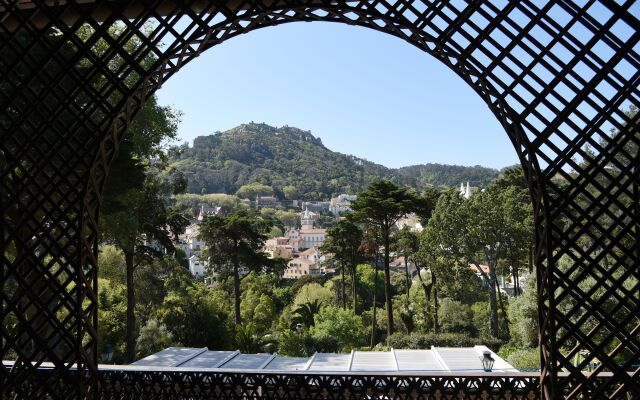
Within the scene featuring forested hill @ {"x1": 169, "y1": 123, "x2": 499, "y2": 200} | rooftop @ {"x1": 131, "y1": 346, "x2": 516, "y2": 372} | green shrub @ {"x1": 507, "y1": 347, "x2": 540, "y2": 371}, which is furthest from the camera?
forested hill @ {"x1": 169, "y1": 123, "x2": 499, "y2": 200}

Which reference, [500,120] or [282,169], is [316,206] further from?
[500,120]

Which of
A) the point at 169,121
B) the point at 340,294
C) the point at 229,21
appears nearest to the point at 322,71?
the point at 340,294

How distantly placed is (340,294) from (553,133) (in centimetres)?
2046

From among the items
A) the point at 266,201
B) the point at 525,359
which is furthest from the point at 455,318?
the point at 266,201

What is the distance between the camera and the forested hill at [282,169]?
8238 cm

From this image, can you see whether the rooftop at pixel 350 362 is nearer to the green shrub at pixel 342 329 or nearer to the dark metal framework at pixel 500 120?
the dark metal framework at pixel 500 120

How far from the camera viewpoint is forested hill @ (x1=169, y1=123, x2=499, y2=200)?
270 feet

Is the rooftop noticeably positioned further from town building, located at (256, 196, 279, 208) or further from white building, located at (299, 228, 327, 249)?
town building, located at (256, 196, 279, 208)

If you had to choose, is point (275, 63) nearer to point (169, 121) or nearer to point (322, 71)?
point (322, 71)

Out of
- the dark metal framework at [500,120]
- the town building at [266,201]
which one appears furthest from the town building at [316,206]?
the dark metal framework at [500,120]

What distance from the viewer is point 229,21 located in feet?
8.34

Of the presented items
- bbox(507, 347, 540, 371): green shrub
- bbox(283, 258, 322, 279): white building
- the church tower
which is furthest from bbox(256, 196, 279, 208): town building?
bbox(507, 347, 540, 371): green shrub

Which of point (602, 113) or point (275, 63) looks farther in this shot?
point (275, 63)

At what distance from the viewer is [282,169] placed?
90688 mm
